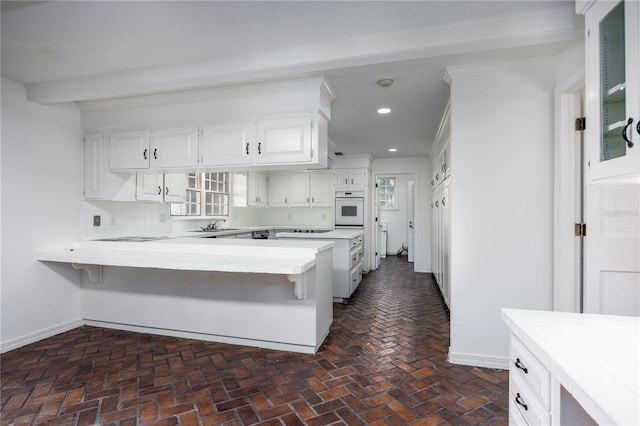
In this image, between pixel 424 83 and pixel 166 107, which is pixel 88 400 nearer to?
pixel 166 107

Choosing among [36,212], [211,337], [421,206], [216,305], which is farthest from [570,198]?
[36,212]

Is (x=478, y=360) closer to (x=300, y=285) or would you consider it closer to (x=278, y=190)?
(x=300, y=285)

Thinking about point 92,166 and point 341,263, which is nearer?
point 92,166

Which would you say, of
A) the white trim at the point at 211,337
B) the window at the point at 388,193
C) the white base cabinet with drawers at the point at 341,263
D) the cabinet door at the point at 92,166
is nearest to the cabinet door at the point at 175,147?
the cabinet door at the point at 92,166

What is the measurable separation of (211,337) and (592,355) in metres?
2.78

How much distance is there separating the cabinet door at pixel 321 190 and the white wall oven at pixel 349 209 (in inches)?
9.9

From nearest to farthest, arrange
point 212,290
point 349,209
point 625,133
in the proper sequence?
point 625,133 < point 212,290 < point 349,209

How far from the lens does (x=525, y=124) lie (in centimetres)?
232

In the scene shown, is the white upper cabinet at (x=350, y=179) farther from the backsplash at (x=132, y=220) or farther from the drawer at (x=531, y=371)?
the drawer at (x=531, y=371)

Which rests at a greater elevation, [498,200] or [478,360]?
[498,200]

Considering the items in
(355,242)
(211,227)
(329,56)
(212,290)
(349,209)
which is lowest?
(212,290)

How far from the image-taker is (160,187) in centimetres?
370

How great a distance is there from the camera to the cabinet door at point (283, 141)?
2.59 metres

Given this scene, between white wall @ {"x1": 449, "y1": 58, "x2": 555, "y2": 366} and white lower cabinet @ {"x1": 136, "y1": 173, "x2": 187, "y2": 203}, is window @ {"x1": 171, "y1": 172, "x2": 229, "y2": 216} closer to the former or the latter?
white lower cabinet @ {"x1": 136, "y1": 173, "x2": 187, "y2": 203}
